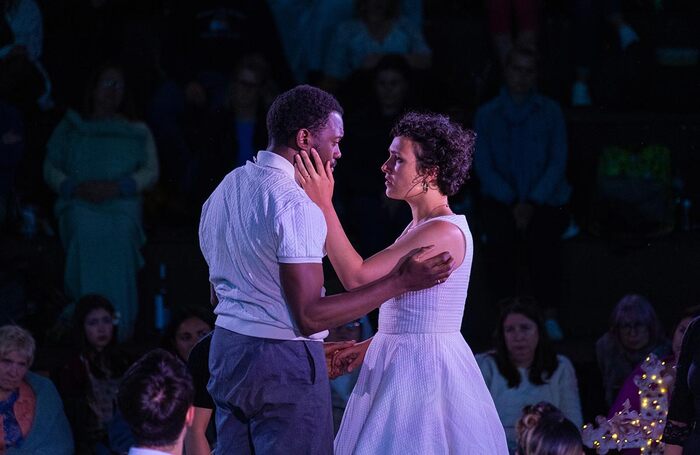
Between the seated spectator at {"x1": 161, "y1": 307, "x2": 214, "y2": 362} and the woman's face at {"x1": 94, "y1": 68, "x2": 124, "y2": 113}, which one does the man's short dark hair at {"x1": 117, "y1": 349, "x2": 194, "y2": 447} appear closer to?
the seated spectator at {"x1": 161, "y1": 307, "x2": 214, "y2": 362}

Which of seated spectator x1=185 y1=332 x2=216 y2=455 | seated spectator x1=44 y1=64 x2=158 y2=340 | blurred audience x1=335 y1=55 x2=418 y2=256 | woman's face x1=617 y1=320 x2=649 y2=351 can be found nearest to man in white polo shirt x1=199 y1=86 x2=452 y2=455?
seated spectator x1=185 y1=332 x2=216 y2=455

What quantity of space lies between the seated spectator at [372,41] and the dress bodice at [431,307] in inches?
157

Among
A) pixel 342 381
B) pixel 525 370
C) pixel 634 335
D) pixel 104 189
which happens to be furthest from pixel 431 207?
pixel 104 189

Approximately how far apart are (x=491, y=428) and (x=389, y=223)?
3337 millimetres

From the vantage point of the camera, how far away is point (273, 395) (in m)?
3.96

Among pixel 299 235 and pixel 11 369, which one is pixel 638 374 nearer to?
pixel 299 235

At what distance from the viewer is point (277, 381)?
397 cm

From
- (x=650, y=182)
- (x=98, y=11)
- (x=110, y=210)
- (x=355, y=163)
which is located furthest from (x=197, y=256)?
(x=650, y=182)

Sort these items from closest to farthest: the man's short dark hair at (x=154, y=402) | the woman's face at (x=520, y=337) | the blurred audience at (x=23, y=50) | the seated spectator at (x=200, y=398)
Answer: the man's short dark hair at (x=154, y=402) → the seated spectator at (x=200, y=398) → the woman's face at (x=520, y=337) → the blurred audience at (x=23, y=50)

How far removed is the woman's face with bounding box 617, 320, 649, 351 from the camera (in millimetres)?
7168

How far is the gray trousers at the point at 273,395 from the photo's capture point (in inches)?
156

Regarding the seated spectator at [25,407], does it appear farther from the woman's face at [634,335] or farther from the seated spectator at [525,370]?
the woman's face at [634,335]

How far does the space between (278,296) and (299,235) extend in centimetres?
20

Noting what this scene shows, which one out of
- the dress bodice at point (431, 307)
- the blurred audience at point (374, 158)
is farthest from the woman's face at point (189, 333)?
the dress bodice at point (431, 307)
